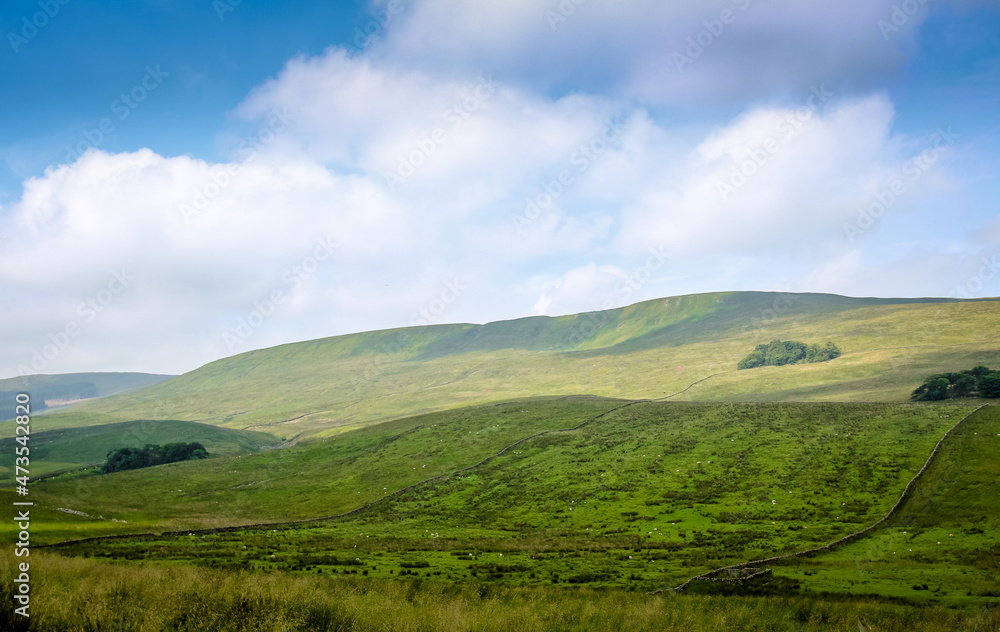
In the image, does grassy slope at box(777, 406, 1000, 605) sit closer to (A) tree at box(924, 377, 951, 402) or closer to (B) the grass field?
(B) the grass field

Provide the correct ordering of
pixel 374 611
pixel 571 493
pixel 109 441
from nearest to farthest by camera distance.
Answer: pixel 374 611
pixel 571 493
pixel 109 441

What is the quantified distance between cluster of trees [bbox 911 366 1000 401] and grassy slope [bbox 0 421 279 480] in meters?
161

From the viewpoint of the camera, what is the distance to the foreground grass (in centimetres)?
1159

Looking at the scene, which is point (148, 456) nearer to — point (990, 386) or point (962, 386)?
point (962, 386)

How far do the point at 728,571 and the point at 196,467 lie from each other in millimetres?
101321

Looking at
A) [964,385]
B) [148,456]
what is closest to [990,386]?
[964,385]

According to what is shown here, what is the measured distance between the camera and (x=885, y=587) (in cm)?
2708

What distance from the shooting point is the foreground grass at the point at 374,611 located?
38.0 feet

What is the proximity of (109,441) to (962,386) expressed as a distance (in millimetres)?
221440

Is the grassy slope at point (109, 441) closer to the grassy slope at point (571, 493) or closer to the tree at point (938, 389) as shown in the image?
the grassy slope at point (571, 493)

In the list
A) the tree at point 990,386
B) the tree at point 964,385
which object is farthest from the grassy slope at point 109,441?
the tree at point 990,386

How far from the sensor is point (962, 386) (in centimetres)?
9419

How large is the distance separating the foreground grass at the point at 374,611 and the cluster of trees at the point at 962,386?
91.2 metres

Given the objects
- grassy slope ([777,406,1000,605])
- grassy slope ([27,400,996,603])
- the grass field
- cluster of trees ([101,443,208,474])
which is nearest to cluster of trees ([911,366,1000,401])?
grassy slope ([27,400,996,603])
